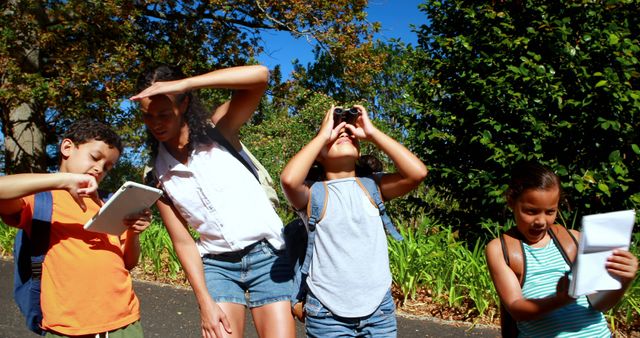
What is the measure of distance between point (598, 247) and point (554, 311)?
0.40 m

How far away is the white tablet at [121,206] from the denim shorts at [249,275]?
0.37m

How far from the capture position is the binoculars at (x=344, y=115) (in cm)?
237

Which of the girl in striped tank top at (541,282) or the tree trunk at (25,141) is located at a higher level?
the tree trunk at (25,141)

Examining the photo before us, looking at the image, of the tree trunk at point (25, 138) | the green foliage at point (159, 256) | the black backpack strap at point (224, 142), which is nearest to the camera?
the black backpack strap at point (224, 142)

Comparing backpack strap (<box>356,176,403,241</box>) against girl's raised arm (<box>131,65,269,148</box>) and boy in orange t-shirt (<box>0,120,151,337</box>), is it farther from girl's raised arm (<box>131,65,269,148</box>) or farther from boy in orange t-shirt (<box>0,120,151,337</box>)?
boy in orange t-shirt (<box>0,120,151,337</box>)

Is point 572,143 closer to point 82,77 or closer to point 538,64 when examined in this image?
point 538,64

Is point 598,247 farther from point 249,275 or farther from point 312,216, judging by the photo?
point 249,275

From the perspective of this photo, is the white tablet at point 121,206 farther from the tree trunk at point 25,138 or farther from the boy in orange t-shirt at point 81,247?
the tree trunk at point 25,138

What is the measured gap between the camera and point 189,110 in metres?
2.40

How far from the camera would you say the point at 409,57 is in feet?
18.5

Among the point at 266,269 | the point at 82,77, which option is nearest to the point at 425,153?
the point at 266,269

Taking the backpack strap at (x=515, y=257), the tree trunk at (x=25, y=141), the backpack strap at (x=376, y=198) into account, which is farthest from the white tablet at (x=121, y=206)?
the tree trunk at (x=25, y=141)

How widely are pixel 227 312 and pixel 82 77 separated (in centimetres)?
688

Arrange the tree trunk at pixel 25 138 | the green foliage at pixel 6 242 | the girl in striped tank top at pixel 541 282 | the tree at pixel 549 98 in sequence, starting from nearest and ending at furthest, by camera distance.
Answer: the girl in striped tank top at pixel 541 282 < the tree at pixel 549 98 < the green foliage at pixel 6 242 < the tree trunk at pixel 25 138
